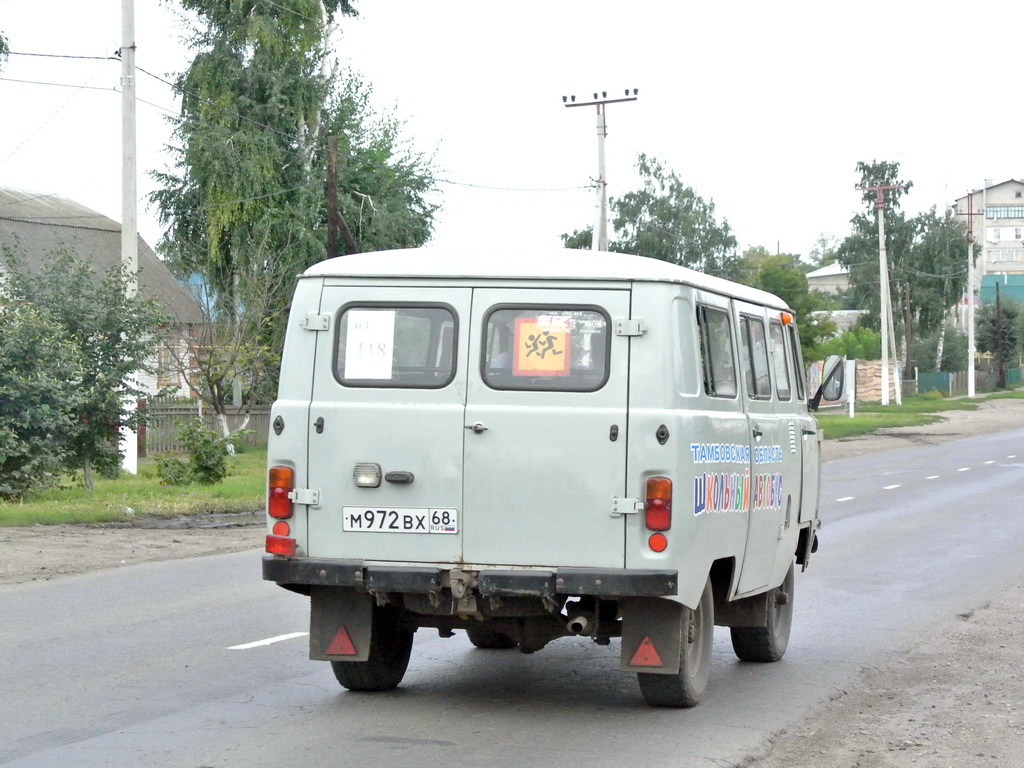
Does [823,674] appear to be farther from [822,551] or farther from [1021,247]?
[1021,247]

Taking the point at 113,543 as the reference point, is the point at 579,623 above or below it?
above

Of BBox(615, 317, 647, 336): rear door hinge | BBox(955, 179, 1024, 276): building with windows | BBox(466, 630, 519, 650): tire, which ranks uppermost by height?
BBox(955, 179, 1024, 276): building with windows

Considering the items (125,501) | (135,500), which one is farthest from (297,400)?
(135,500)

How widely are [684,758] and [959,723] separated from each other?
6.08 feet

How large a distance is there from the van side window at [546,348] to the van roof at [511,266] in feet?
0.58

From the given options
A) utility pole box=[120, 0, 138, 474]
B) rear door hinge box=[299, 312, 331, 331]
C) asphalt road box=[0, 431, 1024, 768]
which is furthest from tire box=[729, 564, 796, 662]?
utility pole box=[120, 0, 138, 474]

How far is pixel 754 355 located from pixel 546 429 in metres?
1.95

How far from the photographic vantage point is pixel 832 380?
9.31 meters

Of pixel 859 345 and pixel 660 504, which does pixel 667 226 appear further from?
pixel 660 504

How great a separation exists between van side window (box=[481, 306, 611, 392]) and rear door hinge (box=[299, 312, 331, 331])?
2.65 ft

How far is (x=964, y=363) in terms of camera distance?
9038 centimetres

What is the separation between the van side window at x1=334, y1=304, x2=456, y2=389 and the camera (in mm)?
7086

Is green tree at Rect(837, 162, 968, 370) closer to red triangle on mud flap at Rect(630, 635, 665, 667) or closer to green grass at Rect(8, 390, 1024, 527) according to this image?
green grass at Rect(8, 390, 1024, 527)

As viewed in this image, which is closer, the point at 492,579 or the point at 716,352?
the point at 492,579
